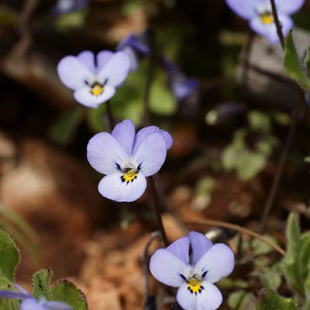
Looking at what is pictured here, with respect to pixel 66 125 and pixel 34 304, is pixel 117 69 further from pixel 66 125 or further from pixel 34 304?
pixel 66 125

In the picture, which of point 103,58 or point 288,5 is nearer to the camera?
point 103,58

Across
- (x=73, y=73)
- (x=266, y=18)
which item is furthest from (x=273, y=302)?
(x=266, y=18)

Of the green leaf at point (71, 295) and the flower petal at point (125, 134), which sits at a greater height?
the flower petal at point (125, 134)

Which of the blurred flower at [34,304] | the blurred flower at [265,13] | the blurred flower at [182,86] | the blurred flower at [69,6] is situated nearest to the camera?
the blurred flower at [34,304]

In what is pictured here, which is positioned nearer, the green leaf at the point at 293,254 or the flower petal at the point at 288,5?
the green leaf at the point at 293,254

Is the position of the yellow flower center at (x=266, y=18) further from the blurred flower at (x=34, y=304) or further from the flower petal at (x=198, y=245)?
the blurred flower at (x=34, y=304)

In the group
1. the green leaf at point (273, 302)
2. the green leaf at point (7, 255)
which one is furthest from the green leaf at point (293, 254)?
the green leaf at point (7, 255)
